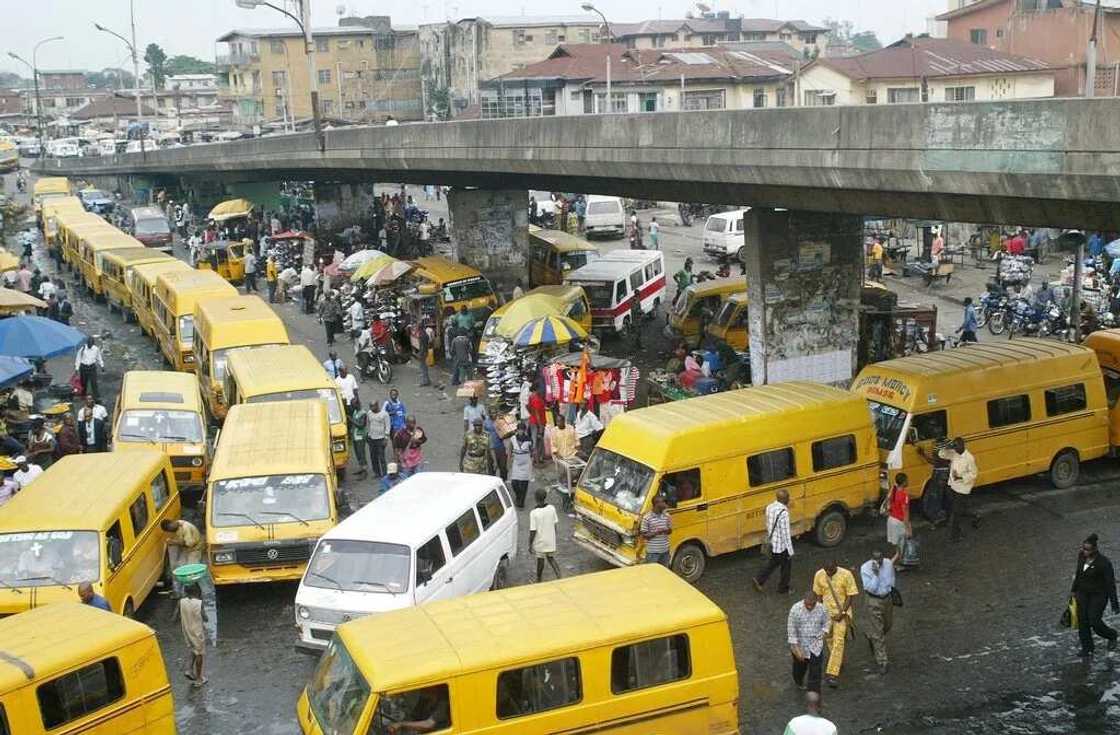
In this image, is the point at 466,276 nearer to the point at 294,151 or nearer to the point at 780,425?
the point at 294,151

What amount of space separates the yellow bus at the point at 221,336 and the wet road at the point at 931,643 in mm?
7968

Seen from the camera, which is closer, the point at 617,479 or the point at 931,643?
the point at 931,643

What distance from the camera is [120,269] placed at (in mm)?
34125

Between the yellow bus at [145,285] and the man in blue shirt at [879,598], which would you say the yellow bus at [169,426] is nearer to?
Result: the man in blue shirt at [879,598]

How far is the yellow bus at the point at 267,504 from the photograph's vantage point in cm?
1349

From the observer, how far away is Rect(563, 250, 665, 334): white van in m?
28.5

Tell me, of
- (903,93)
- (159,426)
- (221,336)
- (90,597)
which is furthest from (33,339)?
(903,93)

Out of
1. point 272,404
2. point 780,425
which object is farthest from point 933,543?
point 272,404

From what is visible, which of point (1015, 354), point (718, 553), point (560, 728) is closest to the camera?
point (560, 728)

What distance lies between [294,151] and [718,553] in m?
30.9

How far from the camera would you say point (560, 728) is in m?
8.91

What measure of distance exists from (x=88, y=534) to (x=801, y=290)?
1310cm

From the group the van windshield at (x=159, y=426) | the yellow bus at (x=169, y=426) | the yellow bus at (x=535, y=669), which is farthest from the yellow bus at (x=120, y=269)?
the yellow bus at (x=535, y=669)

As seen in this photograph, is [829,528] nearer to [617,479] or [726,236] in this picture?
[617,479]
